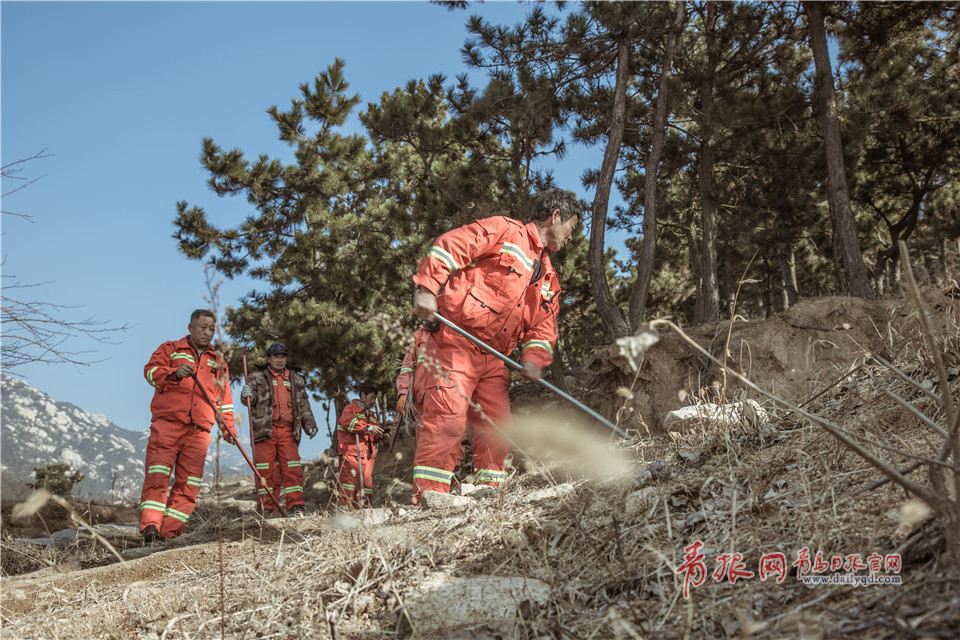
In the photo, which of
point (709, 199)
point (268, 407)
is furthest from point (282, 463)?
point (709, 199)

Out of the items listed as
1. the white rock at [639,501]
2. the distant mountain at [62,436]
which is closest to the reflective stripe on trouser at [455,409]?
the white rock at [639,501]

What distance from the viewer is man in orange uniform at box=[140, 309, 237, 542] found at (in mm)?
5656

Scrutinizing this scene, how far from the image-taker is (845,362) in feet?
19.8

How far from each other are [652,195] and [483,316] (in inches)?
177

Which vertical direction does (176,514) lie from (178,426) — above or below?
below

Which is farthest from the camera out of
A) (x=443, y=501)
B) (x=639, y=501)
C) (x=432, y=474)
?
(x=432, y=474)

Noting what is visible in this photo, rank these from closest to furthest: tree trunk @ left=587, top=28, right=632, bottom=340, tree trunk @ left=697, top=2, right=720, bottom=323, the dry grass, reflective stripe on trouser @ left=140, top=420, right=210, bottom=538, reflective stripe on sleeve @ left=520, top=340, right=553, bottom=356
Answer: the dry grass
reflective stripe on sleeve @ left=520, top=340, right=553, bottom=356
reflective stripe on trouser @ left=140, top=420, right=210, bottom=538
tree trunk @ left=587, top=28, right=632, bottom=340
tree trunk @ left=697, top=2, right=720, bottom=323

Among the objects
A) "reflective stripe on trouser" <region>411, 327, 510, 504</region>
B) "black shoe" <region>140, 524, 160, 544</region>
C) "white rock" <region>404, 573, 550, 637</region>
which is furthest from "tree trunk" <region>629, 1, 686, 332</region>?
"white rock" <region>404, 573, 550, 637</region>

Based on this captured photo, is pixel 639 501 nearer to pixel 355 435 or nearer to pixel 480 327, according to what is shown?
pixel 480 327

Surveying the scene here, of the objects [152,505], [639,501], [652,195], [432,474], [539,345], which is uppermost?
[652,195]

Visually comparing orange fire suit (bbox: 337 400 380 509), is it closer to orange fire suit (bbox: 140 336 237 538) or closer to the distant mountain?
orange fire suit (bbox: 140 336 237 538)

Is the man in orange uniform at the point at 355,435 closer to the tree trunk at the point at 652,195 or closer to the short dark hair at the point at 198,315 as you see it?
the short dark hair at the point at 198,315

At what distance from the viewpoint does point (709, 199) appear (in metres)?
9.98

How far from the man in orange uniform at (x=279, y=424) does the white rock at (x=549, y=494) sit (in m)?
5.12
